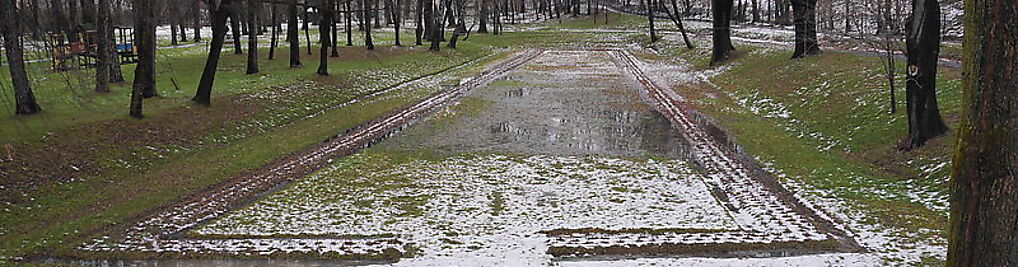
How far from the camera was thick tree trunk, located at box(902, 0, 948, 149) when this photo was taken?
13.2 m

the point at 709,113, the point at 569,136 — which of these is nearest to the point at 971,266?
the point at 569,136

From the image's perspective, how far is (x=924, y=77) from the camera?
43.2ft

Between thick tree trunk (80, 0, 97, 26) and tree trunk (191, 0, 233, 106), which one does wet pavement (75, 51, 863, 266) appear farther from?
thick tree trunk (80, 0, 97, 26)

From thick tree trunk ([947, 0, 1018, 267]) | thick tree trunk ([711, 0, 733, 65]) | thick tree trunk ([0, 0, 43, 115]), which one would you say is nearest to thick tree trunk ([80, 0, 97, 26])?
thick tree trunk ([0, 0, 43, 115])

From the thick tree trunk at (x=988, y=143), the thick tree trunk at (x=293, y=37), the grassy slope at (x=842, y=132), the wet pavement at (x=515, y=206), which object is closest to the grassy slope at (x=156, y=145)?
the wet pavement at (x=515, y=206)

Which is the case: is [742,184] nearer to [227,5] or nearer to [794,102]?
[794,102]

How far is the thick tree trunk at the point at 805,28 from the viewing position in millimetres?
25734

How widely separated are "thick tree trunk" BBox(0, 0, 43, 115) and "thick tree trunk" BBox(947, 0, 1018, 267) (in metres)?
10.8

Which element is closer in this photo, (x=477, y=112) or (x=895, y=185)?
(x=895, y=185)

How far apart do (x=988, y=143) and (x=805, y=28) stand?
22.5 metres

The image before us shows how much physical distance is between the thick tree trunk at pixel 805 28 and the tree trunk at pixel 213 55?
678 inches

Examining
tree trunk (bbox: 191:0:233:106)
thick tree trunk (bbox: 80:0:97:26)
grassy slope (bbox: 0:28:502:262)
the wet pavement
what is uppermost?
thick tree trunk (bbox: 80:0:97:26)

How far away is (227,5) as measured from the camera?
19.4 metres

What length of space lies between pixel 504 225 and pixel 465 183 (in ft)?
8.61
